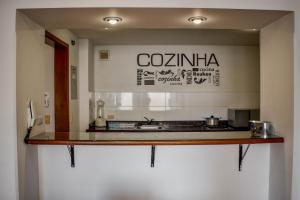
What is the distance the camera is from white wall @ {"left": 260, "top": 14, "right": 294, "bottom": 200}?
212 cm

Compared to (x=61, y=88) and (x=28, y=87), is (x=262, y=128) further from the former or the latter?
(x=61, y=88)

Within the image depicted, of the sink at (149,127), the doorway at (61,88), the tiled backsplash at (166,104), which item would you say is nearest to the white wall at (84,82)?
the tiled backsplash at (166,104)

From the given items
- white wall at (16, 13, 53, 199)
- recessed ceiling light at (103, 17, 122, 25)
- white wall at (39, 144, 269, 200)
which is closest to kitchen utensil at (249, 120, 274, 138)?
white wall at (39, 144, 269, 200)

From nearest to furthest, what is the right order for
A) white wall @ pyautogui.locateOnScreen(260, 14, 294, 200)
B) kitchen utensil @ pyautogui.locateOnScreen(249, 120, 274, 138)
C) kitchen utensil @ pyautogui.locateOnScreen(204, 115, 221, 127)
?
white wall @ pyautogui.locateOnScreen(260, 14, 294, 200), kitchen utensil @ pyautogui.locateOnScreen(249, 120, 274, 138), kitchen utensil @ pyautogui.locateOnScreen(204, 115, 221, 127)

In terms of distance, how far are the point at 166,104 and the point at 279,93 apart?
2557mm

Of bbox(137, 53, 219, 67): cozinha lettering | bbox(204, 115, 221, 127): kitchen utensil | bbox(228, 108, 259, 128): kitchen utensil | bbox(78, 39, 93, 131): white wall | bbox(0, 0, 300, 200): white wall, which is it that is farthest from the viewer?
bbox(137, 53, 219, 67): cozinha lettering

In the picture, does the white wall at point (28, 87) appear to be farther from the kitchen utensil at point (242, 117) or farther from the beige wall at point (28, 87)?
the kitchen utensil at point (242, 117)

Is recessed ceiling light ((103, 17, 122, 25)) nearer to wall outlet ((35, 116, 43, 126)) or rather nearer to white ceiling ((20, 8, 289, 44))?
white ceiling ((20, 8, 289, 44))

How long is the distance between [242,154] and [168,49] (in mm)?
2609

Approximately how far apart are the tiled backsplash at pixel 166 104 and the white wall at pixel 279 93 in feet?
7.00

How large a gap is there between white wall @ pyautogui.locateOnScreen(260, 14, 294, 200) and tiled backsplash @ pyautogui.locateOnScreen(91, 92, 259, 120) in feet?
7.00

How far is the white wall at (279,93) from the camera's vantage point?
212 centimetres

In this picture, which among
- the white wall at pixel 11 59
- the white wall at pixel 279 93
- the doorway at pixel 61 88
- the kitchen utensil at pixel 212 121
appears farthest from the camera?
the kitchen utensil at pixel 212 121

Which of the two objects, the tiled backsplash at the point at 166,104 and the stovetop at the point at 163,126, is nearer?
the stovetop at the point at 163,126
